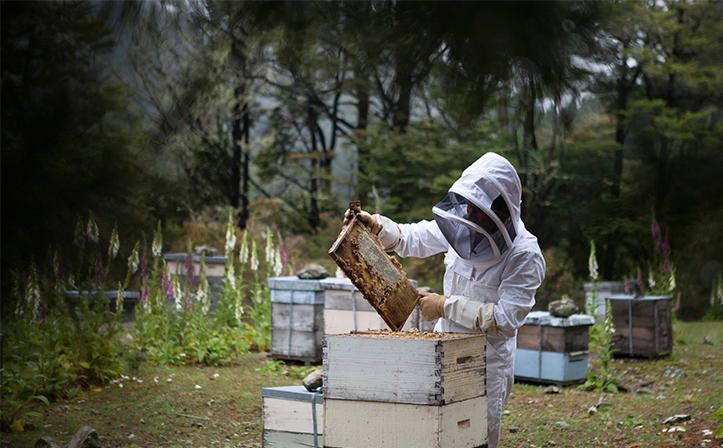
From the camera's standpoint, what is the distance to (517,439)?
11.8 feet

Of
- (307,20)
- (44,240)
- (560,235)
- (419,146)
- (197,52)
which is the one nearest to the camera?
(307,20)

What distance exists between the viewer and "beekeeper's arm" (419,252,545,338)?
7.49 ft

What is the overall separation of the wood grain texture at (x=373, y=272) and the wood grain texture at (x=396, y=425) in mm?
435

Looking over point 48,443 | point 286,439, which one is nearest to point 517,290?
point 286,439

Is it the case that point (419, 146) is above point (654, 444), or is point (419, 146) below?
above

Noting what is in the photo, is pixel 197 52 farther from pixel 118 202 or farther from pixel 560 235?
pixel 560 235

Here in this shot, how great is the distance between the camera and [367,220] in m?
2.42

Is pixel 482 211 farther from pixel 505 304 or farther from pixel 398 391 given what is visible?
pixel 398 391

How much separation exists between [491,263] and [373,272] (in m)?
0.52

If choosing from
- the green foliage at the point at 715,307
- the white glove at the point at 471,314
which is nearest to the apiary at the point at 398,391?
the white glove at the point at 471,314

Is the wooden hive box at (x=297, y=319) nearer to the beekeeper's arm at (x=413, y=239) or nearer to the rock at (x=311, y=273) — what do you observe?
the rock at (x=311, y=273)

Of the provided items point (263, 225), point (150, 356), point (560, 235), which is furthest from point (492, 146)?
point (150, 356)

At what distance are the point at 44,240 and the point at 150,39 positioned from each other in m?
1.40

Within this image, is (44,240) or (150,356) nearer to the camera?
(44,240)
